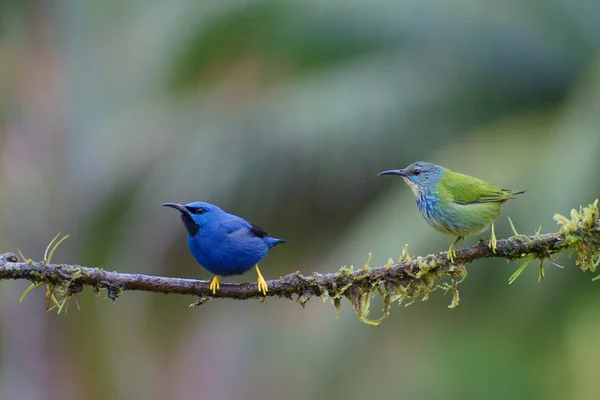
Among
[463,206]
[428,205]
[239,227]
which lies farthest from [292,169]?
[463,206]

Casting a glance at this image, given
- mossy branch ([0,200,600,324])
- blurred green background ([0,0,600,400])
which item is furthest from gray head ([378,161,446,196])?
blurred green background ([0,0,600,400])

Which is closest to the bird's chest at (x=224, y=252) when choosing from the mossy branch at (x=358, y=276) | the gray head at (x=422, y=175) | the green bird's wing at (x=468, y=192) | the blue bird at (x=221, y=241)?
the blue bird at (x=221, y=241)

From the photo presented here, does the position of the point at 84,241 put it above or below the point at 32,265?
above

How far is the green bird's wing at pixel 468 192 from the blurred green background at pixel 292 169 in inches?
115

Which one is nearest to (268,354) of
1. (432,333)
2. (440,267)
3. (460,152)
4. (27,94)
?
(432,333)

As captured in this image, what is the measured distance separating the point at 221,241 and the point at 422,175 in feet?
3.67

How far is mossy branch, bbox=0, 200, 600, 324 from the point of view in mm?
3033

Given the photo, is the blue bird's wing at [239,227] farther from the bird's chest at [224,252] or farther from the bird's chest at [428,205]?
the bird's chest at [428,205]

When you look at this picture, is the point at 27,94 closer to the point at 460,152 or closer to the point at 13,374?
the point at 13,374

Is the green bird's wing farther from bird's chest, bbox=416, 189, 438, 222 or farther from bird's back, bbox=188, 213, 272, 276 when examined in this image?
bird's back, bbox=188, 213, 272, 276

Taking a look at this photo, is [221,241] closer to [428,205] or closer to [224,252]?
[224,252]

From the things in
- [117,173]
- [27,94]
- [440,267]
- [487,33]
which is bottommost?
[440,267]

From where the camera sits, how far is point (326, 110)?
8773 mm

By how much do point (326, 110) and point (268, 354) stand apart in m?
3.47
